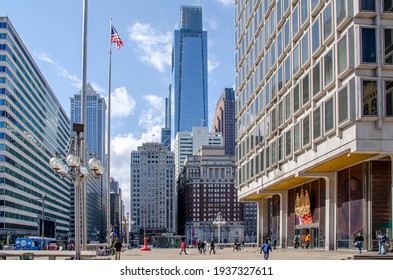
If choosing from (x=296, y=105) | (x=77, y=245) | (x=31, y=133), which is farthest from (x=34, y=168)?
(x=77, y=245)

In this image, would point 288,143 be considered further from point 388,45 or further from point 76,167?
point 76,167

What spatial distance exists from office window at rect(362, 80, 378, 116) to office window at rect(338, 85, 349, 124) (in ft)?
3.94

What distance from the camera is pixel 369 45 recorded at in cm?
3609

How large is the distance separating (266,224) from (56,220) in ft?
367

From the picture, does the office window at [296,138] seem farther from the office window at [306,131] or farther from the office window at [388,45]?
the office window at [388,45]

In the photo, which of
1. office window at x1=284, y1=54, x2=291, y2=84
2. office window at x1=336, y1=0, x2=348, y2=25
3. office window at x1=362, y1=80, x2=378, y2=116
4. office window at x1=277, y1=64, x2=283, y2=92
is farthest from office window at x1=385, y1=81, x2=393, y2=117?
office window at x1=277, y1=64, x2=283, y2=92

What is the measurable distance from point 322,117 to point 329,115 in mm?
1329

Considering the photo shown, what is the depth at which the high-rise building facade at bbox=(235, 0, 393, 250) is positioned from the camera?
35.9 metres

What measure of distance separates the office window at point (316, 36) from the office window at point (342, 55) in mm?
4609

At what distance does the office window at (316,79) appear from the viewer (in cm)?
4297

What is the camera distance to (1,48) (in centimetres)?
11238

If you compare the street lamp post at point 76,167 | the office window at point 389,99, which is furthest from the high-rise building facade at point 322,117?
the street lamp post at point 76,167
